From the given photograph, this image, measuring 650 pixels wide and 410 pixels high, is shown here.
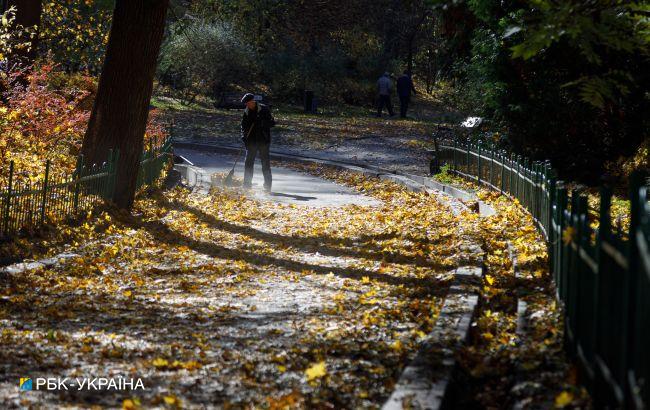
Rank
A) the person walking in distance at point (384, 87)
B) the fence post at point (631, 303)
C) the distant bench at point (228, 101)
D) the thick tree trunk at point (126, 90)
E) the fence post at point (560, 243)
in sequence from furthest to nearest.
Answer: the distant bench at point (228, 101), the person walking in distance at point (384, 87), the thick tree trunk at point (126, 90), the fence post at point (560, 243), the fence post at point (631, 303)

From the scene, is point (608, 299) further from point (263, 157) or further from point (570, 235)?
point (263, 157)

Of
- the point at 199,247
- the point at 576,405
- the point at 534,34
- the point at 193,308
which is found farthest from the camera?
the point at 199,247

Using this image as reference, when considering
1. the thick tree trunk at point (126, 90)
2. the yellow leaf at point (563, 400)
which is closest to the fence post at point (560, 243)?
the yellow leaf at point (563, 400)

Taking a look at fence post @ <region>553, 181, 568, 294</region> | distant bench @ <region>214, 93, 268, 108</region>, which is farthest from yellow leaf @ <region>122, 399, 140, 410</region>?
distant bench @ <region>214, 93, 268, 108</region>

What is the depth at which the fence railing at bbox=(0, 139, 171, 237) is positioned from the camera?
32.7 feet

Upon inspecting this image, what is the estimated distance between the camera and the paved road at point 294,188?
16.7 metres

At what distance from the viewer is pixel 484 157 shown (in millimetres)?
16312

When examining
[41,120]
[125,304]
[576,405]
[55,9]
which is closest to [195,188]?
[41,120]

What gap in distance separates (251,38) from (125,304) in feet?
127

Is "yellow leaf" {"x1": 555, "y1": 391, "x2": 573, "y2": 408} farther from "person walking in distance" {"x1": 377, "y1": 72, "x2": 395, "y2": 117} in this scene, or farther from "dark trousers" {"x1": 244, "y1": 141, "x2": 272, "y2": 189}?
"person walking in distance" {"x1": 377, "y1": 72, "x2": 395, "y2": 117}

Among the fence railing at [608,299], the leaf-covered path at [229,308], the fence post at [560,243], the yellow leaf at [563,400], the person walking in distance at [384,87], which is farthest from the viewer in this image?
the person walking in distance at [384,87]

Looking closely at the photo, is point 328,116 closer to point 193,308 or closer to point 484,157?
point 484,157

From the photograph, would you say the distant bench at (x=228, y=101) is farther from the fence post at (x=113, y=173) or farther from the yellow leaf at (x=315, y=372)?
the yellow leaf at (x=315, y=372)

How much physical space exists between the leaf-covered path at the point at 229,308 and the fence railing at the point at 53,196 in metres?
0.36
